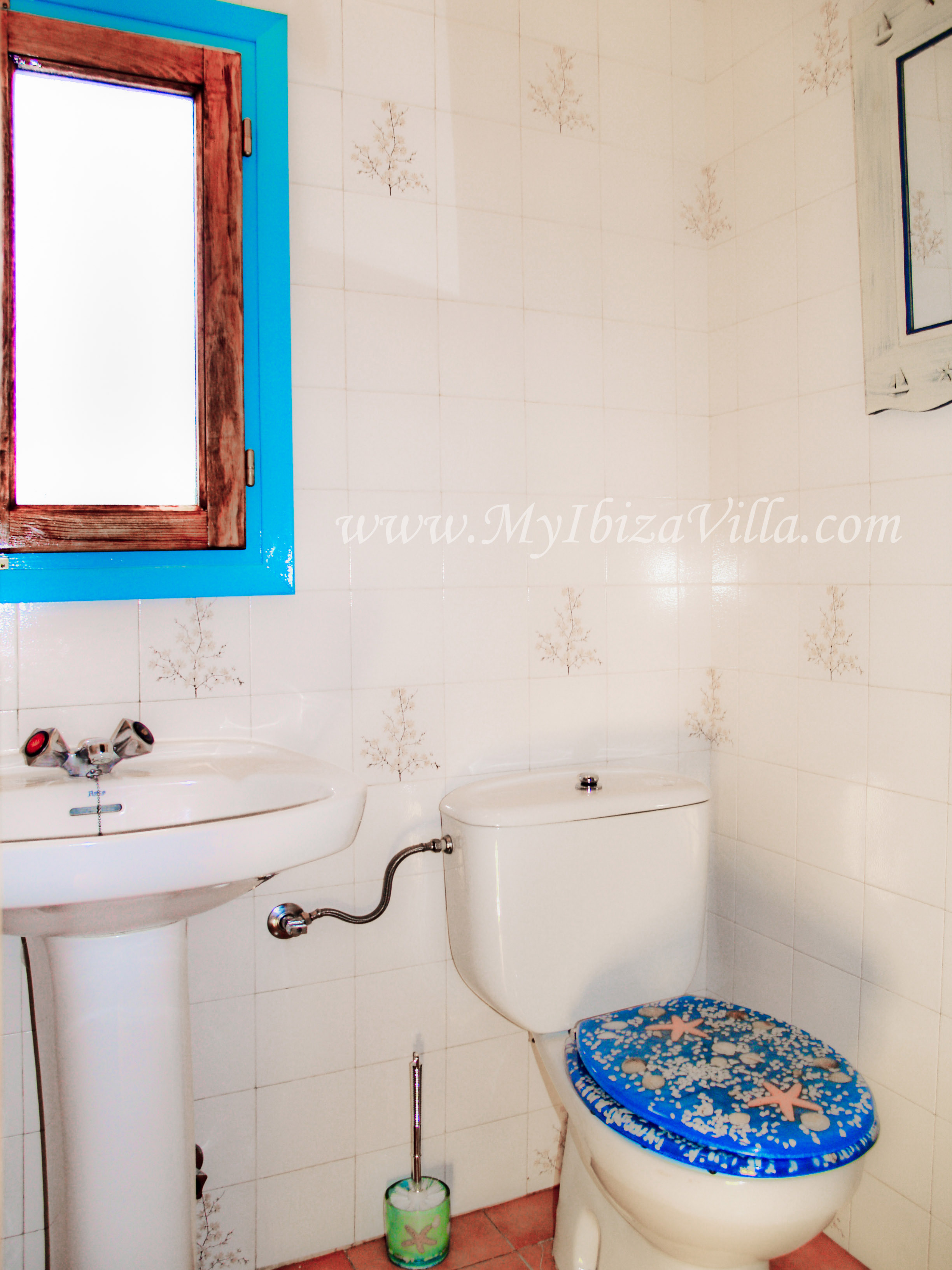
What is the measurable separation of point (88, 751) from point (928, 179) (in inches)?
54.4

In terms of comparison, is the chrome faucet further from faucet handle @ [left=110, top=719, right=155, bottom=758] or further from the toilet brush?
the toilet brush

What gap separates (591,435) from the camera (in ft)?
5.38

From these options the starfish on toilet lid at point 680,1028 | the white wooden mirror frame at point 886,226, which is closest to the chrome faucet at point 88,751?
the starfish on toilet lid at point 680,1028

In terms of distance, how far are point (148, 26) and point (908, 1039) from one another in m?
1.81

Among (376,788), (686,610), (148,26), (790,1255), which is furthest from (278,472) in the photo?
(790,1255)

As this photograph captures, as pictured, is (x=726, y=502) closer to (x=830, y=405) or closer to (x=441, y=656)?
(x=830, y=405)

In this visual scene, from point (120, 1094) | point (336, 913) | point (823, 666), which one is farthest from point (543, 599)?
point (120, 1094)

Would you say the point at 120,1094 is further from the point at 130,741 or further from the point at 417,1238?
the point at 417,1238

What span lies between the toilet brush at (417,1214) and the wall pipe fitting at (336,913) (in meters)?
0.29

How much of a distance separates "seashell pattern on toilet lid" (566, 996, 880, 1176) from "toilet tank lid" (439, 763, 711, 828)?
0.29 metres

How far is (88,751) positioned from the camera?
1.19m

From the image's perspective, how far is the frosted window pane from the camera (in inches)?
49.5

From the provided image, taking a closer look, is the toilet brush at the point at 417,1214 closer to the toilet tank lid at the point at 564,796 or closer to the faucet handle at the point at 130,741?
the toilet tank lid at the point at 564,796

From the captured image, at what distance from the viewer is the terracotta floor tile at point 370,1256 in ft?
4.74
